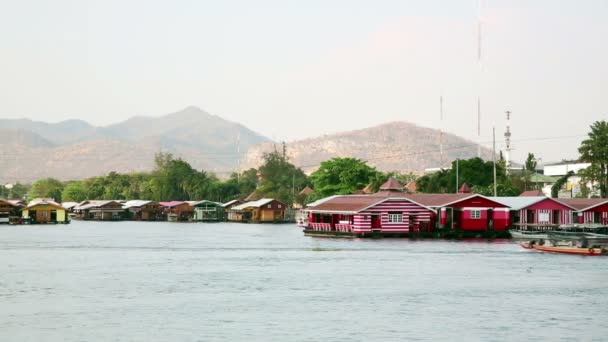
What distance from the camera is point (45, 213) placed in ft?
613

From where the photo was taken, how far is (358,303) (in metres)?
50.1

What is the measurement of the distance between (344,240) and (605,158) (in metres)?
38.9

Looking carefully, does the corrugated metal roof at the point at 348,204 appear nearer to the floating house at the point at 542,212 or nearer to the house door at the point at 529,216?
the floating house at the point at 542,212

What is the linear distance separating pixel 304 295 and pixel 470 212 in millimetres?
60599

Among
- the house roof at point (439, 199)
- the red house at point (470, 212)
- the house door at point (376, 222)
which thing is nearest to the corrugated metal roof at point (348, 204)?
the house door at point (376, 222)

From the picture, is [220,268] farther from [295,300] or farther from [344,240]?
[344,240]

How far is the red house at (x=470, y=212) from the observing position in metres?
110

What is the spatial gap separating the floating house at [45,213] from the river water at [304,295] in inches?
3962

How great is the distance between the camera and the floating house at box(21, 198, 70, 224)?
18638 centimetres

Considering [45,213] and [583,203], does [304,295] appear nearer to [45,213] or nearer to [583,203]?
[583,203]

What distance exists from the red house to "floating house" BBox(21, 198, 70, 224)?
95092 mm

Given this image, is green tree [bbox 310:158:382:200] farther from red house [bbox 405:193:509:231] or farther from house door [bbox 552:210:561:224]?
red house [bbox 405:193:509:231]

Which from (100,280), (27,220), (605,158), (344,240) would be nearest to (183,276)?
(100,280)

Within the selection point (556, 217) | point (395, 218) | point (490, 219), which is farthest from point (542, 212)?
point (395, 218)
